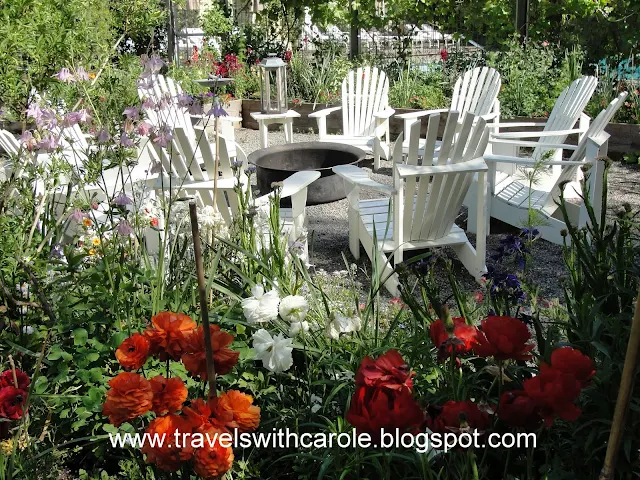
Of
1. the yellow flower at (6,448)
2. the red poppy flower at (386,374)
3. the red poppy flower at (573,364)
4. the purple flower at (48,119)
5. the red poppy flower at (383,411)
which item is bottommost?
the yellow flower at (6,448)

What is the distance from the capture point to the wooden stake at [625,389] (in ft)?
2.47

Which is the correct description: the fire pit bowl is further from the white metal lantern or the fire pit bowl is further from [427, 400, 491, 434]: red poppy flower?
[427, 400, 491, 434]: red poppy flower

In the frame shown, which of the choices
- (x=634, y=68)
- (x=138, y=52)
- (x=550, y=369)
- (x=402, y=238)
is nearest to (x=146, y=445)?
(x=550, y=369)

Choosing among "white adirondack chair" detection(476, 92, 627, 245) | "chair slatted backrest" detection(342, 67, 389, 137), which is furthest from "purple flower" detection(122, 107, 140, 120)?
"chair slatted backrest" detection(342, 67, 389, 137)

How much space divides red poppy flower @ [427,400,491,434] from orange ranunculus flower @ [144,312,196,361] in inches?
18.9

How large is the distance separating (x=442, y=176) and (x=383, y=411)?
108 inches

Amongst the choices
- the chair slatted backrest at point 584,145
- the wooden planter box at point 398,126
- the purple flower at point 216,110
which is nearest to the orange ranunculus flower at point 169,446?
the purple flower at point 216,110

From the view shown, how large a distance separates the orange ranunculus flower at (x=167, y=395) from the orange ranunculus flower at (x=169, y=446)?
48 mm

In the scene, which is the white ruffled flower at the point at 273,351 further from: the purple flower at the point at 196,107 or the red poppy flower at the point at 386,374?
the purple flower at the point at 196,107

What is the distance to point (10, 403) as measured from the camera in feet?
4.45

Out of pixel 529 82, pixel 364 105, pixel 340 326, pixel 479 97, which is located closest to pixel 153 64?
pixel 340 326

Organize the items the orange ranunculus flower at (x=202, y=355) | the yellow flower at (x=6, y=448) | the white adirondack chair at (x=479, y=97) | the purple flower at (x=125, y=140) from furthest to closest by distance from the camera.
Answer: the white adirondack chair at (x=479, y=97) < the purple flower at (x=125, y=140) < the yellow flower at (x=6, y=448) < the orange ranunculus flower at (x=202, y=355)

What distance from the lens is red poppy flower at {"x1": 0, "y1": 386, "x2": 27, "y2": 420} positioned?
1347 mm

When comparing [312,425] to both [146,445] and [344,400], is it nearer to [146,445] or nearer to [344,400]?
[344,400]
